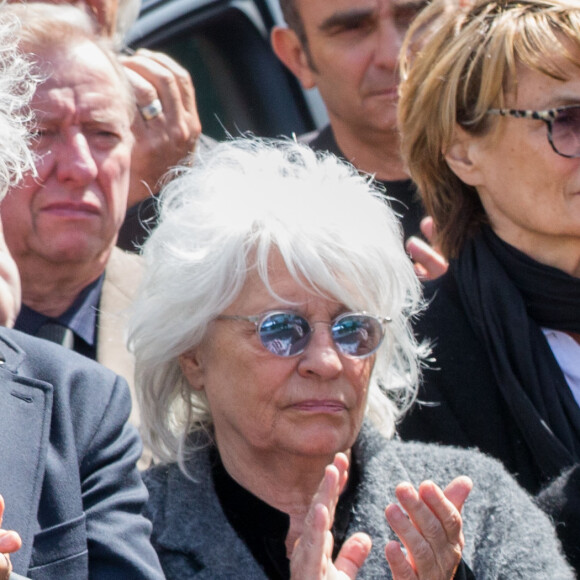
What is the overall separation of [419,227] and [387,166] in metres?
0.30

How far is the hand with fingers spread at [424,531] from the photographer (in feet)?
8.33

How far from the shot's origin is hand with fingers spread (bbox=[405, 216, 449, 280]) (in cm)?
369

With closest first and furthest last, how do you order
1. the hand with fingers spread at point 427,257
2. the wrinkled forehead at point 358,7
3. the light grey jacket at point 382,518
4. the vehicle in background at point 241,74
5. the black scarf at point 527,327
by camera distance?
the light grey jacket at point 382,518, the black scarf at point 527,327, the hand with fingers spread at point 427,257, the wrinkled forehead at point 358,7, the vehicle in background at point 241,74

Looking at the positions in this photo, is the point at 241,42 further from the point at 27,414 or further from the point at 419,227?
the point at 27,414

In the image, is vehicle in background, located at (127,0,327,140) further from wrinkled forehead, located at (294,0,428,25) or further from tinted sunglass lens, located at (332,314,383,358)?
tinted sunglass lens, located at (332,314,383,358)

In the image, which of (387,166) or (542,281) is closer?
(542,281)

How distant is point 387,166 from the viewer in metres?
4.24

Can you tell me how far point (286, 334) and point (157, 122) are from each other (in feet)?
4.03

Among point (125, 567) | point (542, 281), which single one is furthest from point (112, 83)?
point (125, 567)

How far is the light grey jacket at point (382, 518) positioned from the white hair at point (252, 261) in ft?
0.41

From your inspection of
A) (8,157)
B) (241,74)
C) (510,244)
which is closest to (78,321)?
(8,157)

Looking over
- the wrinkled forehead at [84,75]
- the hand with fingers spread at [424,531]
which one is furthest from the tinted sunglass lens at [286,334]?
the wrinkled forehead at [84,75]

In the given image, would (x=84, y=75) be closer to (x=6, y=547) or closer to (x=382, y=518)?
(x=382, y=518)

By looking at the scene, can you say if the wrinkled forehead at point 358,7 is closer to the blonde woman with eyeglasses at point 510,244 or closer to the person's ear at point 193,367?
the blonde woman with eyeglasses at point 510,244
